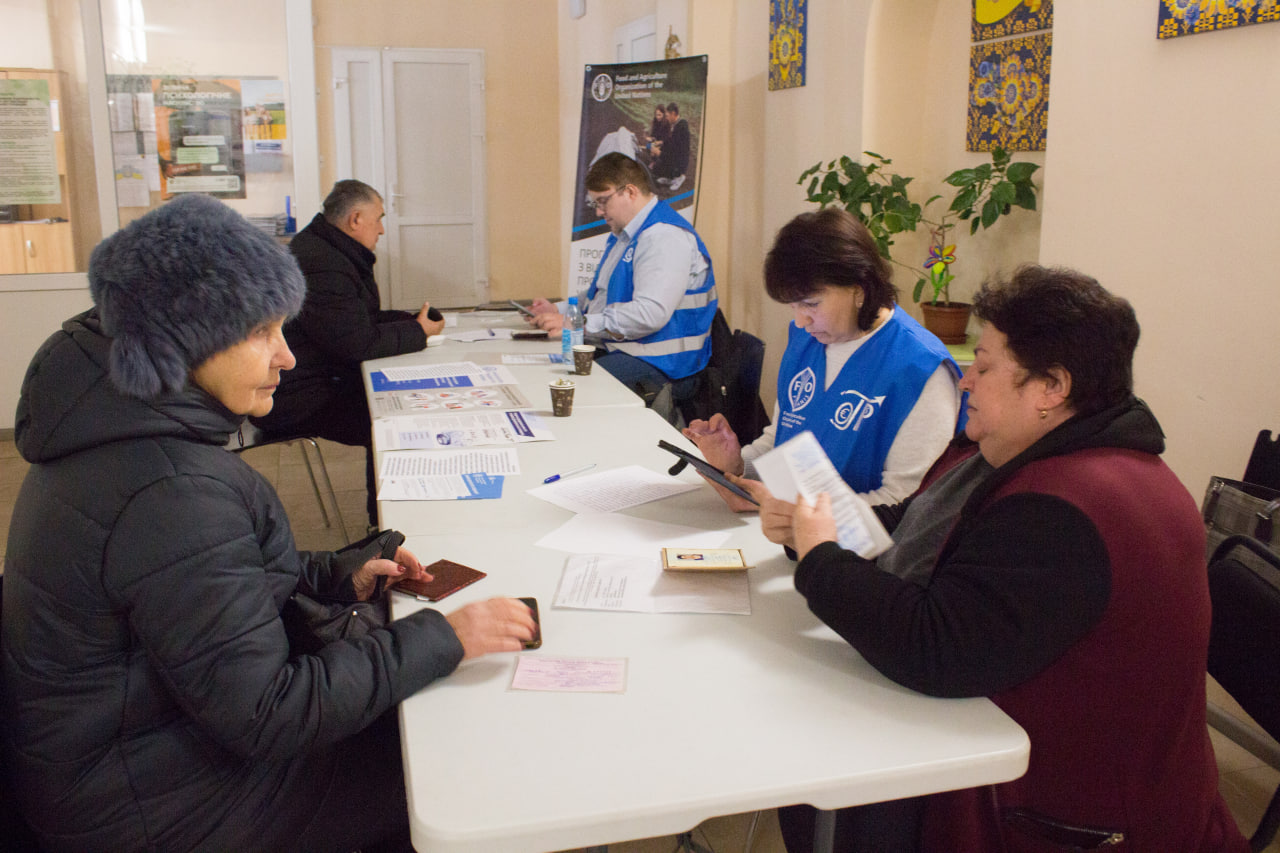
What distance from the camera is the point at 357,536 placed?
13.4 ft

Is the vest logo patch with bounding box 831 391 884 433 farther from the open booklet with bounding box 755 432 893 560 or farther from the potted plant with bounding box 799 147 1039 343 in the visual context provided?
the potted plant with bounding box 799 147 1039 343

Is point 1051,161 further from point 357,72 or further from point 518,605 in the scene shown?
point 357,72

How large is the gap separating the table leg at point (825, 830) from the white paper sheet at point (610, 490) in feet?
2.67

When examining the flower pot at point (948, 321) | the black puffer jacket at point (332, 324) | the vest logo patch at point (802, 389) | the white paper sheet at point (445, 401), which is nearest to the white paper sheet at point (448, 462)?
the white paper sheet at point (445, 401)

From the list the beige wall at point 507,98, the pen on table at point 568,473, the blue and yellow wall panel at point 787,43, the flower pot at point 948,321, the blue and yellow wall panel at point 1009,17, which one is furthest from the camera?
the beige wall at point 507,98

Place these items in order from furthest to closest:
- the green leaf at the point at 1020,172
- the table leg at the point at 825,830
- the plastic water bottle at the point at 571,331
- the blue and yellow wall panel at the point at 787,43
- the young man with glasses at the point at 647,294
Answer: the blue and yellow wall panel at the point at 787,43, the young man with glasses at the point at 647,294, the plastic water bottle at the point at 571,331, the green leaf at the point at 1020,172, the table leg at the point at 825,830

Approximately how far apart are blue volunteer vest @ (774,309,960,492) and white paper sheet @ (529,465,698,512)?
0.34 meters

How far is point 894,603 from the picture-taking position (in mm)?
1232

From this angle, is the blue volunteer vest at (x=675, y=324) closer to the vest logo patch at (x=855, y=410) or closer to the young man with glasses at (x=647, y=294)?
the young man with glasses at (x=647, y=294)

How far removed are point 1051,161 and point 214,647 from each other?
9.10 ft

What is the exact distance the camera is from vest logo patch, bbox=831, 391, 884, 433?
2051mm

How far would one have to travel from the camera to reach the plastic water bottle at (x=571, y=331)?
351cm

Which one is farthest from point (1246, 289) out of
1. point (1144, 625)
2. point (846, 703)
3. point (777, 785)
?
point (777, 785)

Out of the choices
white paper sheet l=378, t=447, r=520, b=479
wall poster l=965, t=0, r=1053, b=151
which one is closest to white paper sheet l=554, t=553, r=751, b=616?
white paper sheet l=378, t=447, r=520, b=479
